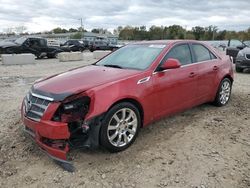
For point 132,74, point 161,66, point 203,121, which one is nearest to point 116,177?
point 132,74

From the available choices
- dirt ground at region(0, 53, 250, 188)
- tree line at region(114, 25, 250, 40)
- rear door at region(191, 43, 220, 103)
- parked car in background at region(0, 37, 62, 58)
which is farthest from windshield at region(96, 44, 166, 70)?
tree line at region(114, 25, 250, 40)

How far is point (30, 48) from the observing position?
68.0 ft

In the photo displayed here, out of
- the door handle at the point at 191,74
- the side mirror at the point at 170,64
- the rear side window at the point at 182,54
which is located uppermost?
the rear side window at the point at 182,54

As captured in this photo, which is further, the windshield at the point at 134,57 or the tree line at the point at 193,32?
the tree line at the point at 193,32

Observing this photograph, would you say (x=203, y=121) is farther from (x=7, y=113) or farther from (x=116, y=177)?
(x=7, y=113)

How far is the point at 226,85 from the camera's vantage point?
6508 mm

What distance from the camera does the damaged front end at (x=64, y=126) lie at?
146 inches

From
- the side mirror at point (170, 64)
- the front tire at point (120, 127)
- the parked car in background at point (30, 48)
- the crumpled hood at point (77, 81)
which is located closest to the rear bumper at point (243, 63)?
the side mirror at point (170, 64)

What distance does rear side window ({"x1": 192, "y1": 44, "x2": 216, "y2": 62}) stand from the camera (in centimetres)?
570

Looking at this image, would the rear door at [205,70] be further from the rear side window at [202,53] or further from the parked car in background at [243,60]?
the parked car in background at [243,60]

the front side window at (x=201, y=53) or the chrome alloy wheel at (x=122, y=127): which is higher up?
the front side window at (x=201, y=53)

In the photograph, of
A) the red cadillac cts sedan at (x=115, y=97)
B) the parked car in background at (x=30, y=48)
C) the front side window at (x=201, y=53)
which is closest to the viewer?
the red cadillac cts sedan at (x=115, y=97)

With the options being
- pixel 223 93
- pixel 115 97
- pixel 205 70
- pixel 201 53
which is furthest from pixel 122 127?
pixel 223 93

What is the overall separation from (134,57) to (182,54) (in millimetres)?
949
